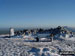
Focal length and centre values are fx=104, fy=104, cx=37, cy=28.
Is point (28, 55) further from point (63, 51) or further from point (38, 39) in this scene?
point (38, 39)

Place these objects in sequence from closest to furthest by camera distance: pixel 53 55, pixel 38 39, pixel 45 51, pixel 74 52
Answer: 1. pixel 53 55
2. pixel 45 51
3. pixel 74 52
4. pixel 38 39

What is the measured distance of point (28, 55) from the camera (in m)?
11.7

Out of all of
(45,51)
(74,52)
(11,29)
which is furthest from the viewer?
(11,29)

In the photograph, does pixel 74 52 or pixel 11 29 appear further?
pixel 11 29

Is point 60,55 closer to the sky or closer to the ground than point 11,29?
closer to the ground

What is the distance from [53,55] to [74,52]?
3.40m

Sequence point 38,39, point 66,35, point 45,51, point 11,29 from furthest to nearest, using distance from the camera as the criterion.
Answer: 1. point 11,29
2. point 66,35
3. point 38,39
4. point 45,51

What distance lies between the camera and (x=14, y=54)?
1210cm

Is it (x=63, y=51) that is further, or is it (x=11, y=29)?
(x=11, y=29)

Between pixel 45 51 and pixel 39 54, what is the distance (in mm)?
857

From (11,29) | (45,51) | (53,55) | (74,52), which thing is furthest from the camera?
(11,29)

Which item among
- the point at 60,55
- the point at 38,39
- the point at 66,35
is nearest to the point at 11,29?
the point at 38,39

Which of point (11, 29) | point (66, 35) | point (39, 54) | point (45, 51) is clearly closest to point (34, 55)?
point (39, 54)

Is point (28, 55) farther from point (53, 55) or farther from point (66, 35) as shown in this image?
point (66, 35)
